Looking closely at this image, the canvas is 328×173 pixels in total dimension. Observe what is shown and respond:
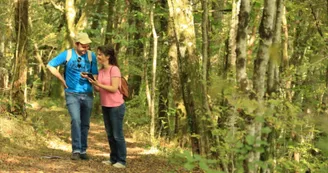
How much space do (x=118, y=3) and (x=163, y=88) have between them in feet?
22.9

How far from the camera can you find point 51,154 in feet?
27.7

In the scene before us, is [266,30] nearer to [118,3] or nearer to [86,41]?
[86,41]

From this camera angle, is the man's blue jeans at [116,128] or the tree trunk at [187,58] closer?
the man's blue jeans at [116,128]

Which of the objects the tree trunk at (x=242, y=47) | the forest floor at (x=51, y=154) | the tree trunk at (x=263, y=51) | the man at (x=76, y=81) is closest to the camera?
the tree trunk at (x=263, y=51)

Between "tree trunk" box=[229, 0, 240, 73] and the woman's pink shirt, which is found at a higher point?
"tree trunk" box=[229, 0, 240, 73]

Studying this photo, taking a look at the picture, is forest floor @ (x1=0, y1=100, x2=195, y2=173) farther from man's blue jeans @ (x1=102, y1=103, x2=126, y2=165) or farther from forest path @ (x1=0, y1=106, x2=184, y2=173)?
man's blue jeans @ (x1=102, y1=103, x2=126, y2=165)

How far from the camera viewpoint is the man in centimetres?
770

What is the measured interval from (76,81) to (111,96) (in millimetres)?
787

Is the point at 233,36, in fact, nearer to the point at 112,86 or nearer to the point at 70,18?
the point at 112,86

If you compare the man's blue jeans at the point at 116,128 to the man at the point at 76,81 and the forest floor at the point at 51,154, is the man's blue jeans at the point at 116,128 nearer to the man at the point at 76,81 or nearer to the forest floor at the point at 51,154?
the forest floor at the point at 51,154

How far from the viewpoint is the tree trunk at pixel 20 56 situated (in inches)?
399

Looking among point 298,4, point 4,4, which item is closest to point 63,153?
point 298,4

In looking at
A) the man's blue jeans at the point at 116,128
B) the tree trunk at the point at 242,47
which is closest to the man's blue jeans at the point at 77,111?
the man's blue jeans at the point at 116,128

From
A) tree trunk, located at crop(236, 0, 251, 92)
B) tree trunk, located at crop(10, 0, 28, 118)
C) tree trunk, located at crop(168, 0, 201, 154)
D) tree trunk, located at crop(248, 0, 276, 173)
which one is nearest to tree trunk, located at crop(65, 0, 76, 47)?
tree trunk, located at crop(10, 0, 28, 118)
